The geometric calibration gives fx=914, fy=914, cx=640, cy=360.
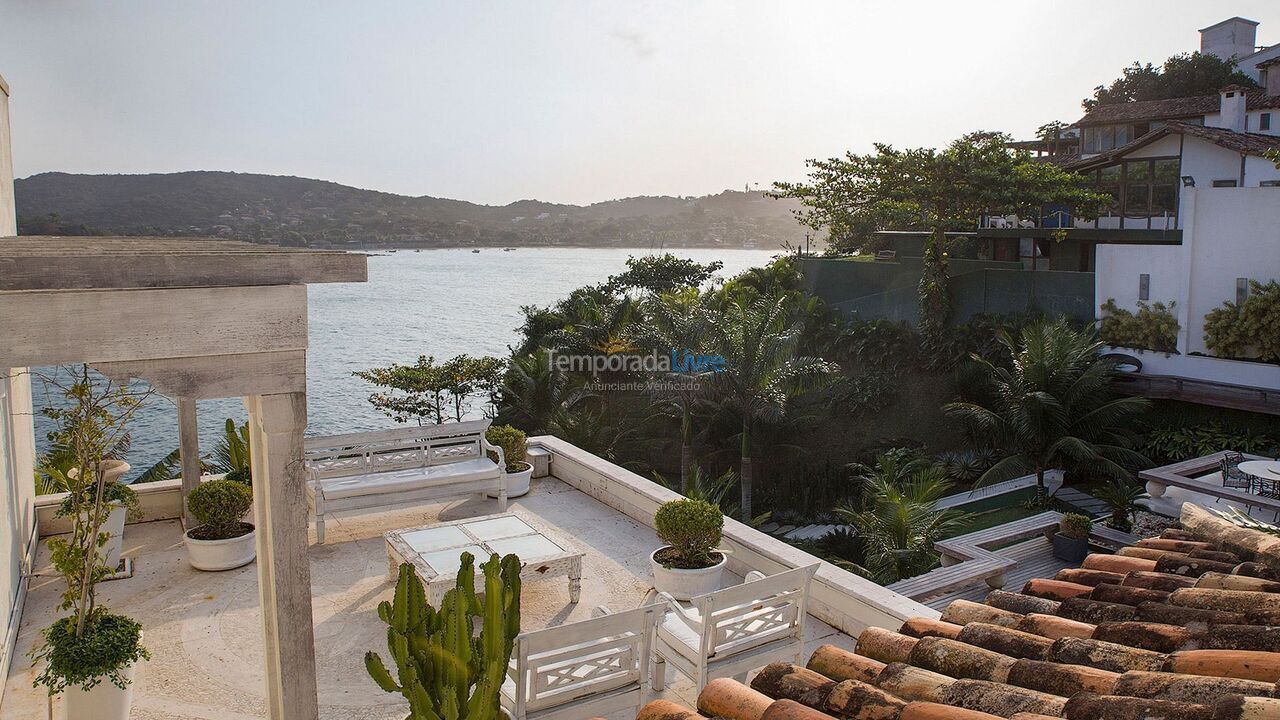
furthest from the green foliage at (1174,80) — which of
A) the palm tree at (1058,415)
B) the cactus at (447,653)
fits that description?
the cactus at (447,653)

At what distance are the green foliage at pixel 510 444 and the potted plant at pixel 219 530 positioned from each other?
8.98 ft

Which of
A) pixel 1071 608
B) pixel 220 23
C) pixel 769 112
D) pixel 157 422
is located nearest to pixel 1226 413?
pixel 1071 608

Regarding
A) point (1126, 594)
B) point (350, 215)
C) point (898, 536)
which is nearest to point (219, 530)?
point (1126, 594)

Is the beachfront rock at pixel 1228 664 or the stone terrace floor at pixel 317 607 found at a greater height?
the beachfront rock at pixel 1228 664

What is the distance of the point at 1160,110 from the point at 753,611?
117 ft

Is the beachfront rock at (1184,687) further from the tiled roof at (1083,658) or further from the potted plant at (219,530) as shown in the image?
the potted plant at (219,530)

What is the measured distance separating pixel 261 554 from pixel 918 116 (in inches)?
2408

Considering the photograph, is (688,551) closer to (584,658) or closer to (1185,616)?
(584,658)

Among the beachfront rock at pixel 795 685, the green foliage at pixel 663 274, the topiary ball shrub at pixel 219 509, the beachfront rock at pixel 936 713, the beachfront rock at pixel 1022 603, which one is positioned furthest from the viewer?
the green foliage at pixel 663 274

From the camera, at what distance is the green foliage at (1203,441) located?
19219mm

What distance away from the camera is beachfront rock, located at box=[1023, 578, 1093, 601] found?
3847mm

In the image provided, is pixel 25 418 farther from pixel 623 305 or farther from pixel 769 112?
pixel 769 112

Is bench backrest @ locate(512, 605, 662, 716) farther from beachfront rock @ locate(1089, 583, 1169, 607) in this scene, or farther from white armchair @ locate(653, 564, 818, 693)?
beachfront rock @ locate(1089, 583, 1169, 607)

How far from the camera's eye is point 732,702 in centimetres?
312
